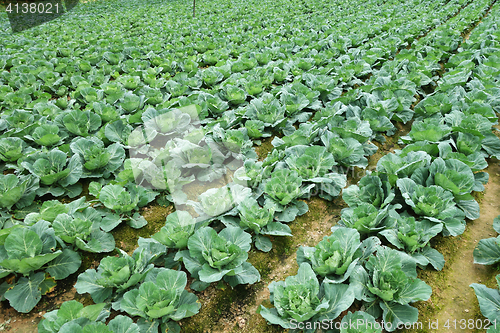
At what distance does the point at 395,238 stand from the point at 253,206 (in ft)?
4.84

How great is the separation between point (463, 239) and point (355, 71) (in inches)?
183

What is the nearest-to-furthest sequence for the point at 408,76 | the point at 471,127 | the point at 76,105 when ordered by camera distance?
the point at 471,127 → the point at 76,105 → the point at 408,76

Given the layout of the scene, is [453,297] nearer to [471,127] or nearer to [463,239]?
[463,239]

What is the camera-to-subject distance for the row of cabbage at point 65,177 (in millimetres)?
2795

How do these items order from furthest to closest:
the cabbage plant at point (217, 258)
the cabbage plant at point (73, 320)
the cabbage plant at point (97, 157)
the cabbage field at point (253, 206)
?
the cabbage plant at point (97, 157) < the cabbage plant at point (217, 258) < the cabbage field at point (253, 206) < the cabbage plant at point (73, 320)

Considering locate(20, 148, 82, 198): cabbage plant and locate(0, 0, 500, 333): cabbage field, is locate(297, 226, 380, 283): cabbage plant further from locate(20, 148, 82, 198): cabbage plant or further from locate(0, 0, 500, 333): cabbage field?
locate(20, 148, 82, 198): cabbage plant

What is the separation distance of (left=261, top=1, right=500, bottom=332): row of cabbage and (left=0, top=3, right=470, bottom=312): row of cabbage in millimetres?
617

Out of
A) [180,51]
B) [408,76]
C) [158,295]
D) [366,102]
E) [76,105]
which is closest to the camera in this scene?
[158,295]

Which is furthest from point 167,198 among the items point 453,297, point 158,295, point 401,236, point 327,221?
point 453,297

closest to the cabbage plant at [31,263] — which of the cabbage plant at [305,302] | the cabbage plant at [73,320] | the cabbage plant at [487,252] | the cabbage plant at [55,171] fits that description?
the cabbage plant at [73,320]

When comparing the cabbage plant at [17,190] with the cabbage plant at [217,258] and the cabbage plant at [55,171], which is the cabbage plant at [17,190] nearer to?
the cabbage plant at [55,171]

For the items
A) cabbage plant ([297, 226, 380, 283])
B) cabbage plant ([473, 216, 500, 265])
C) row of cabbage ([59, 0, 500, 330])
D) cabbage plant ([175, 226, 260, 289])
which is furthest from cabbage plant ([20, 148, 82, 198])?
cabbage plant ([473, 216, 500, 265])

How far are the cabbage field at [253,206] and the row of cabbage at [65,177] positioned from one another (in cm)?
2

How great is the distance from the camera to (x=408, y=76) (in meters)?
6.38
